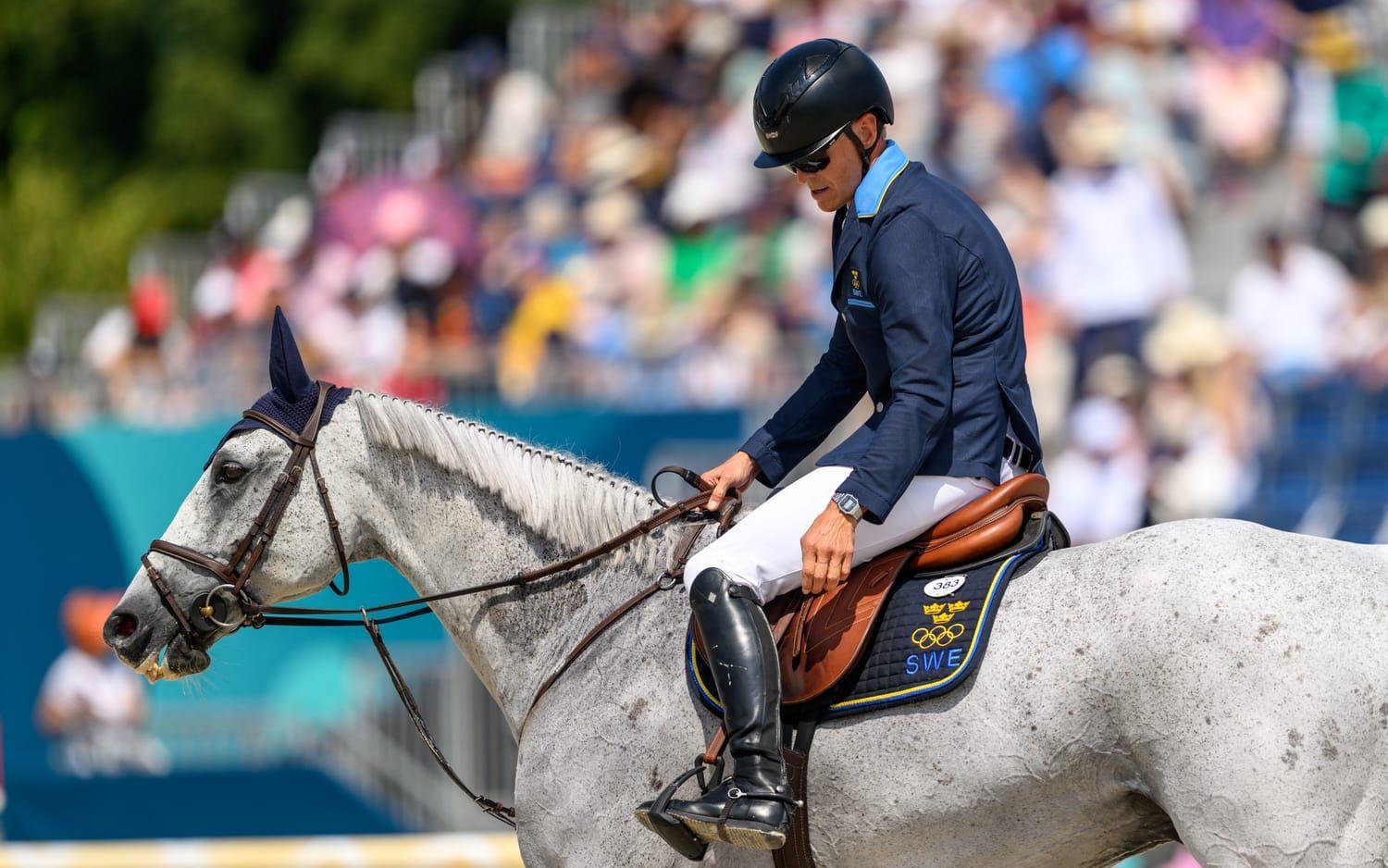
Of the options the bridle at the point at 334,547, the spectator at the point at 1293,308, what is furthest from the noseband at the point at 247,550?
the spectator at the point at 1293,308

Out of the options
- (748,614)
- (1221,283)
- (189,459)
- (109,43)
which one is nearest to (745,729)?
(748,614)

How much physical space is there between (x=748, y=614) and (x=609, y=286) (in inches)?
386

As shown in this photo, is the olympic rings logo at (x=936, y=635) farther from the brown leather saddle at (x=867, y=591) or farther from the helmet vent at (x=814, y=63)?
the helmet vent at (x=814, y=63)

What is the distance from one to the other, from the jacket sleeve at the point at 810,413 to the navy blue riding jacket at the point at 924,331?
339 millimetres

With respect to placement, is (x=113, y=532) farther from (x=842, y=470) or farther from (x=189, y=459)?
(x=842, y=470)

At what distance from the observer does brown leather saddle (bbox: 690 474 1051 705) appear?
4453mm

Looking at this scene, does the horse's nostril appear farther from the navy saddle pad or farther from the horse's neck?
the navy saddle pad

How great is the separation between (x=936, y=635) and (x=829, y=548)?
34 centimetres

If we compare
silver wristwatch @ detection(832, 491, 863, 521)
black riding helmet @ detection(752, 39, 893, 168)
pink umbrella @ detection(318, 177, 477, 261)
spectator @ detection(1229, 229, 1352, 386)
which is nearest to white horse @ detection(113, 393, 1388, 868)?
silver wristwatch @ detection(832, 491, 863, 521)

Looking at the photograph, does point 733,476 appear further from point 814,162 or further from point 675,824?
point 675,824

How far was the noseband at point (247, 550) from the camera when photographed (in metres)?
5.04

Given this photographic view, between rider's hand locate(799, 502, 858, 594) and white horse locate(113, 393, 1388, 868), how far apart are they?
0.38 m

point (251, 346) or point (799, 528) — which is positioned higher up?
point (799, 528)

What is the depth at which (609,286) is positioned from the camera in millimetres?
14078
